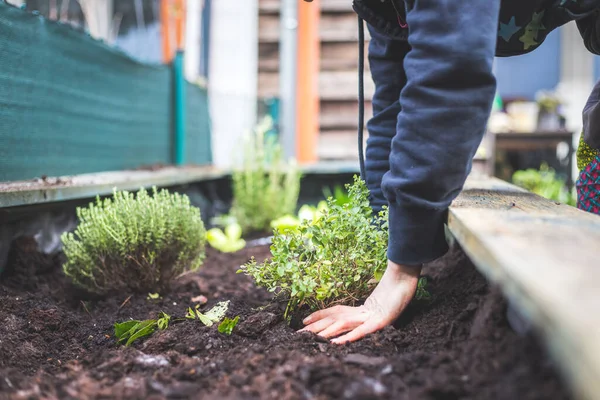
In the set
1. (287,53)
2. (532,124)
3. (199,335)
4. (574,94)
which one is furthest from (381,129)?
(574,94)

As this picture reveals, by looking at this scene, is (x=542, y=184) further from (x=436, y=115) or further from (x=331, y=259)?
(x=436, y=115)

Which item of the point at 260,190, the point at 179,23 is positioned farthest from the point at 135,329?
the point at 179,23

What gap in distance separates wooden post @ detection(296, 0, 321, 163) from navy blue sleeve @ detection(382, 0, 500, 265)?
14.4ft

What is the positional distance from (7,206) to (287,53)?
4.27 metres

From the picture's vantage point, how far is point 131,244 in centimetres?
204

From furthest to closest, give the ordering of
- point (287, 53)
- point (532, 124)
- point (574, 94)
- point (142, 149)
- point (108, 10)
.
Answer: point (574, 94) → point (532, 124) → point (287, 53) → point (108, 10) → point (142, 149)

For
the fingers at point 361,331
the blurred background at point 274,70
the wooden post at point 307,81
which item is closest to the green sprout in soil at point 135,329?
the fingers at point 361,331

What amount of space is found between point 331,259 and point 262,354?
438 mm

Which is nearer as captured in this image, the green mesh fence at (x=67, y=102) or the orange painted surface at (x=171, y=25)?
the green mesh fence at (x=67, y=102)

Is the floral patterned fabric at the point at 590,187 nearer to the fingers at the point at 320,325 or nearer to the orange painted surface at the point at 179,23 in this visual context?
the fingers at the point at 320,325

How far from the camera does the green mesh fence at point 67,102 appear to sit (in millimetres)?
2152

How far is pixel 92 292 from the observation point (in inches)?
85.4

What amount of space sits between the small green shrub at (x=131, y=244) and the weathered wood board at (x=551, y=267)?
121 centimetres

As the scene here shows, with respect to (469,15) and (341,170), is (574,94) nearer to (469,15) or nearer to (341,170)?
(341,170)
